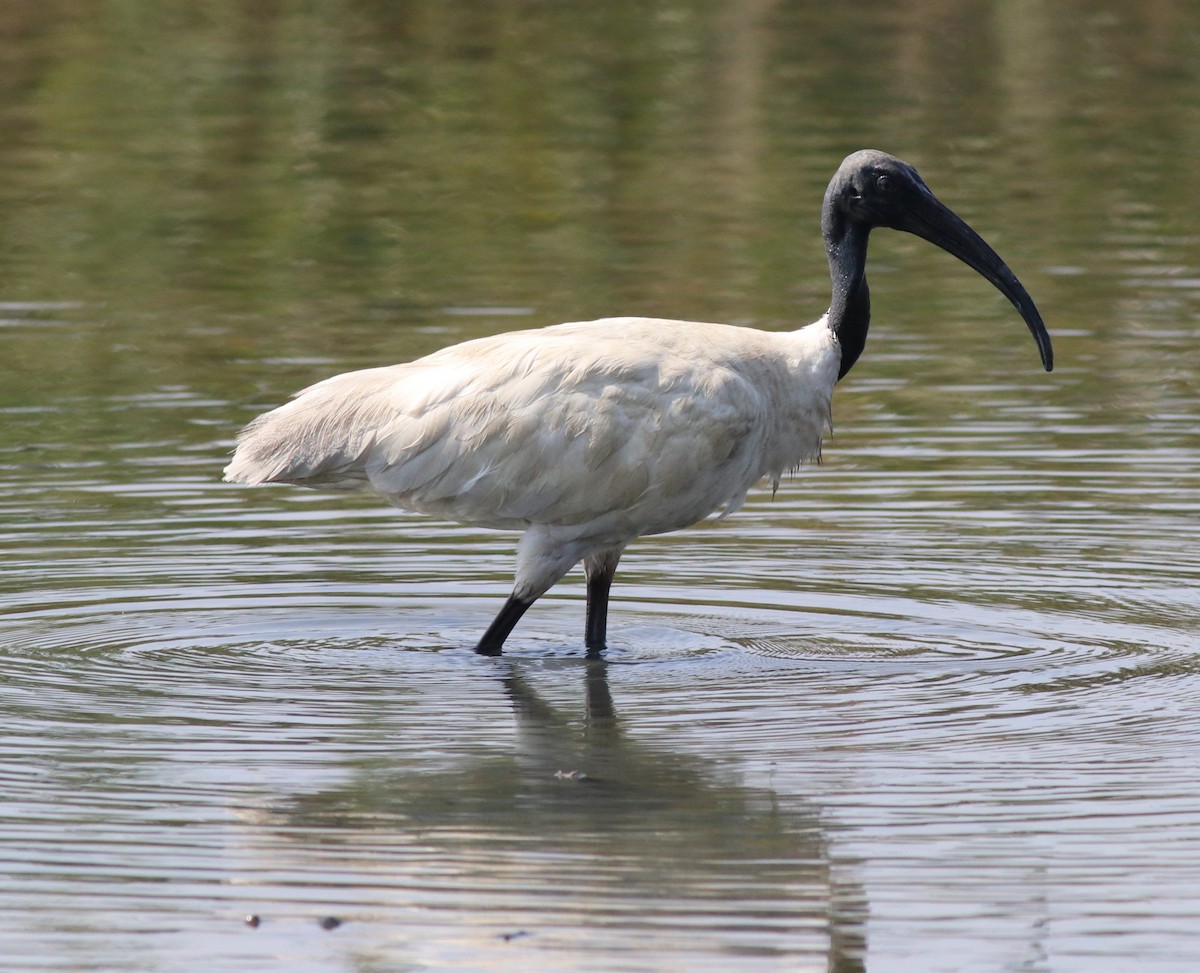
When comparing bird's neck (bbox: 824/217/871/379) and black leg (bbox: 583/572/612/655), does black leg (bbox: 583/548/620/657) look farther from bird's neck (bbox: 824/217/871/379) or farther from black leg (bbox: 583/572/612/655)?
bird's neck (bbox: 824/217/871/379)

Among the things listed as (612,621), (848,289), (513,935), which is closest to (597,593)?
(612,621)

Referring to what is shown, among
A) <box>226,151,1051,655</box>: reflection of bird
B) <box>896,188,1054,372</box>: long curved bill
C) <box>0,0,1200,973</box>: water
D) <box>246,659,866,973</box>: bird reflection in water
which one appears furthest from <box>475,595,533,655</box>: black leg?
<box>896,188,1054,372</box>: long curved bill

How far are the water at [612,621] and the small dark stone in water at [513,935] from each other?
0.01m

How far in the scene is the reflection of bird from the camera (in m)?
9.95

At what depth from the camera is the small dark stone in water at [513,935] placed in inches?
265

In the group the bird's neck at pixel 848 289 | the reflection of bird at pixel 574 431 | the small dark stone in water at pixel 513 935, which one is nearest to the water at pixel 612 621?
the small dark stone in water at pixel 513 935

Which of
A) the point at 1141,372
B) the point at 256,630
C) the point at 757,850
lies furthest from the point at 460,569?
the point at 1141,372

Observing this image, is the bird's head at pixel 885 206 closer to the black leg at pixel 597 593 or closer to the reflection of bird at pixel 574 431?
the reflection of bird at pixel 574 431

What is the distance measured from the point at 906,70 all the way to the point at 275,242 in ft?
51.2

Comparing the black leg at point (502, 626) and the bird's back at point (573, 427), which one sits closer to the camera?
the bird's back at point (573, 427)

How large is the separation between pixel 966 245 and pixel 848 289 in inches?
28.5

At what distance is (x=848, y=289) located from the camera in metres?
10.8

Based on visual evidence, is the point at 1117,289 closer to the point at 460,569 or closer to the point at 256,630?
the point at 460,569

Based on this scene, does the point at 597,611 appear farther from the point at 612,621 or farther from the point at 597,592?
the point at 612,621
